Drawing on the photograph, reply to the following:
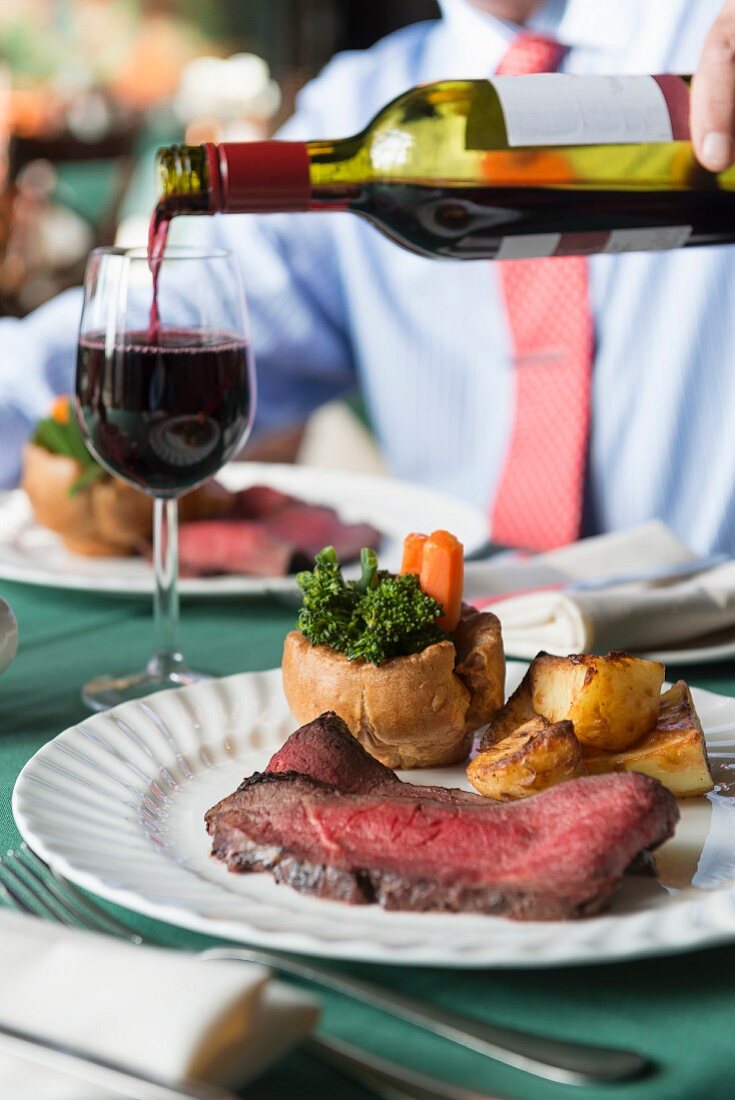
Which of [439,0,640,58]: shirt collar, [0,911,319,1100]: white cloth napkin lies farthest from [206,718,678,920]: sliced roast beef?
[439,0,640,58]: shirt collar

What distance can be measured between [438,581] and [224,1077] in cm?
58

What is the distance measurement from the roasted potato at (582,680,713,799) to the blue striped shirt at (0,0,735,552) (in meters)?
1.48

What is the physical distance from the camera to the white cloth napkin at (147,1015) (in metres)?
0.60

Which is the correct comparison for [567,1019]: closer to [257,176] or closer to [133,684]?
[133,684]

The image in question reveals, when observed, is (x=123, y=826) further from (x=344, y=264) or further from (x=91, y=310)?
(x=344, y=264)

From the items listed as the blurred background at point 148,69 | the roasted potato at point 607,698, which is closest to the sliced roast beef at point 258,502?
the roasted potato at point 607,698

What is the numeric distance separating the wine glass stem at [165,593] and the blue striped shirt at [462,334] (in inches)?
36.8

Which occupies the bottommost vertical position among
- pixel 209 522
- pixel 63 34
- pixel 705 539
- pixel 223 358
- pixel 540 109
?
pixel 705 539

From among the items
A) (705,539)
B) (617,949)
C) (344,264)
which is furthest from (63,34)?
(617,949)

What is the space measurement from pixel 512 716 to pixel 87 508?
0.83m

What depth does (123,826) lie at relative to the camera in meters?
0.95

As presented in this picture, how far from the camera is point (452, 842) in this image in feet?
2.66

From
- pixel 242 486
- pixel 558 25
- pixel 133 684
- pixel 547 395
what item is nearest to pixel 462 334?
pixel 547 395

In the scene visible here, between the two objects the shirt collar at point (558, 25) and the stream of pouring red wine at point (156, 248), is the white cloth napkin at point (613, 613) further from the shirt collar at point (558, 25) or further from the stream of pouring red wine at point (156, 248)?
the shirt collar at point (558, 25)
